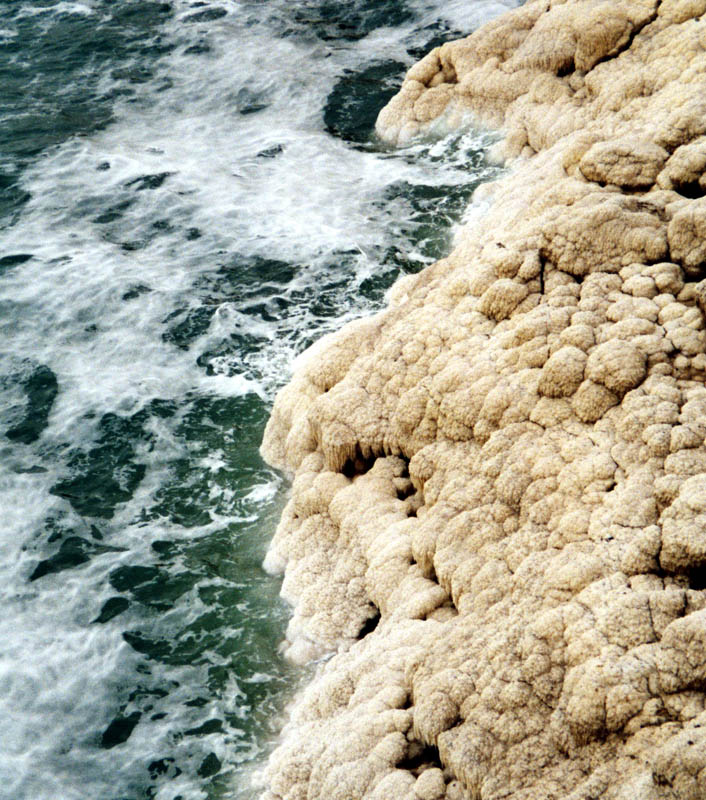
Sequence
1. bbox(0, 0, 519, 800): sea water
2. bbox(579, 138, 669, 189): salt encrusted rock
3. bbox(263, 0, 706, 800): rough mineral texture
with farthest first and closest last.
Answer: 1. bbox(579, 138, 669, 189): salt encrusted rock
2. bbox(0, 0, 519, 800): sea water
3. bbox(263, 0, 706, 800): rough mineral texture

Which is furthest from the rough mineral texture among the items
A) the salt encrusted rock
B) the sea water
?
the sea water

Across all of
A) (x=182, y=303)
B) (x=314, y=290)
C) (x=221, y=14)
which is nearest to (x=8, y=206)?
(x=182, y=303)

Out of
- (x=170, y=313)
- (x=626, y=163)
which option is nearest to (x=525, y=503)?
(x=626, y=163)

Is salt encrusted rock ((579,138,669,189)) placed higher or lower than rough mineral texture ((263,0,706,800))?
higher

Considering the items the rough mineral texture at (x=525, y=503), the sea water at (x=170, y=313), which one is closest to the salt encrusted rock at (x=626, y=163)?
the rough mineral texture at (x=525, y=503)

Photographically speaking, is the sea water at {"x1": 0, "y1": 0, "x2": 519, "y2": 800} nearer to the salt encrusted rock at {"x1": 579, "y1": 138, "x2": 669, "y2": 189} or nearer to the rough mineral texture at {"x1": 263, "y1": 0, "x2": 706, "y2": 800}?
the rough mineral texture at {"x1": 263, "y1": 0, "x2": 706, "y2": 800}
